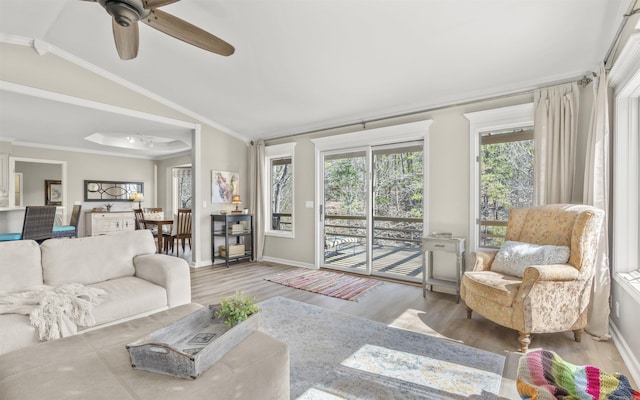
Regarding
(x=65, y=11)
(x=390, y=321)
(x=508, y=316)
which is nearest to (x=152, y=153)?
(x=65, y=11)

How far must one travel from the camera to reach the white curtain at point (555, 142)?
9.81 ft

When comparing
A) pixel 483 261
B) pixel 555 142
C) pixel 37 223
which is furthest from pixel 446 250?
pixel 37 223

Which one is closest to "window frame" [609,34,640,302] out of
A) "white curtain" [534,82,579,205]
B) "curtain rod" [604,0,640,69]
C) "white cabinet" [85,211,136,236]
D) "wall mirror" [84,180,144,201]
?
"curtain rod" [604,0,640,69]

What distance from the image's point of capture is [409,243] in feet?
14.8

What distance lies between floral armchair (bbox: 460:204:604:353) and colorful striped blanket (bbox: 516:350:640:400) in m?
0.87

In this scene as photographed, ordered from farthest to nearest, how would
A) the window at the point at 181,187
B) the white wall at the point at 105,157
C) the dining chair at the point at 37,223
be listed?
the window at the point at 181,187 → the dining chair at the point at 37,223 → the white wall at the point at 105,157

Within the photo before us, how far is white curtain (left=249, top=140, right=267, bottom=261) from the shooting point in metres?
5.93

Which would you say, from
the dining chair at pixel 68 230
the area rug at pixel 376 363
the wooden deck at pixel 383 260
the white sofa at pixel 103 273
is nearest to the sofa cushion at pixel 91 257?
the white sofa at pixel 103 273

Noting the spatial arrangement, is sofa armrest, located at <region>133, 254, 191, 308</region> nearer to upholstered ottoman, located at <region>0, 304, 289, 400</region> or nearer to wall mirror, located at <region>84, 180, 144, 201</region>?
upholstered ottoman, located at <region>0, 304, 289, 400</region>

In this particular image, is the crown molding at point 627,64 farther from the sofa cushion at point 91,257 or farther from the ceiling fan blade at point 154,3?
the sofa cushion at point 91,257

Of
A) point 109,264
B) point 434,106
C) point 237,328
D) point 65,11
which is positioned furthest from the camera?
point 434,106

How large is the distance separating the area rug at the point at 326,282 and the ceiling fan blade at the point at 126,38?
3.15m

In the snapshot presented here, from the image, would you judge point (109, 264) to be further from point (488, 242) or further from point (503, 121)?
point (503, 121)

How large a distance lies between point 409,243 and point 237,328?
3502 millimetres
